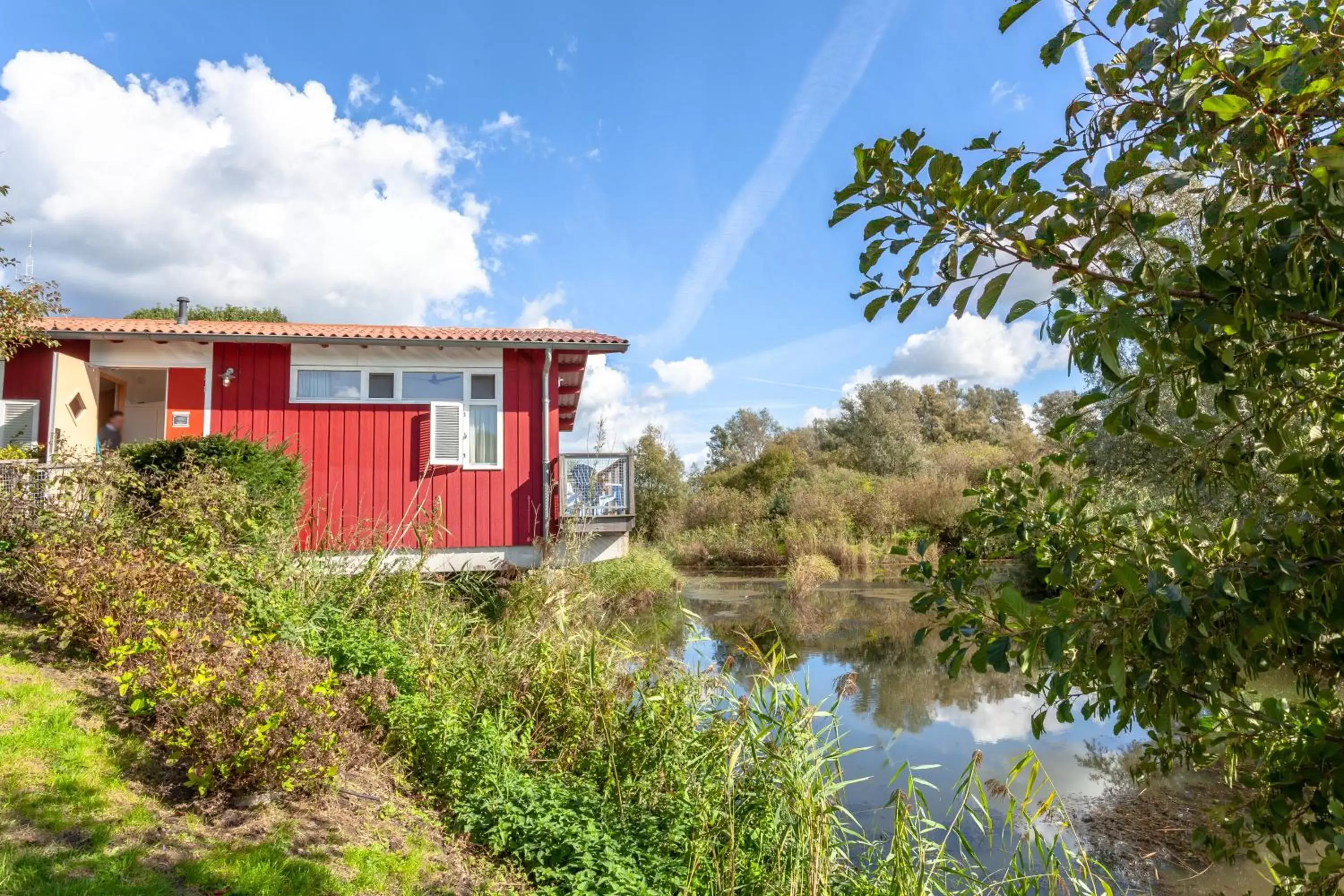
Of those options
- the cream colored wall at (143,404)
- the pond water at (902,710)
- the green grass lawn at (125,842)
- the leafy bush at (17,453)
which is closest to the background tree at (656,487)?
the pond water at (902,710)

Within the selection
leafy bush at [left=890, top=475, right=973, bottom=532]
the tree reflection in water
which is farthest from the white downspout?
leafy bush at [left=890, top=475, right=973, bottom=532]

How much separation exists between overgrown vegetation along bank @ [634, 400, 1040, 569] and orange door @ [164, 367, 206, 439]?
1323 cm

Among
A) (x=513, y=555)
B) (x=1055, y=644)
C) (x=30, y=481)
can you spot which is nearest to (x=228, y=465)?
(x=30, y=481)

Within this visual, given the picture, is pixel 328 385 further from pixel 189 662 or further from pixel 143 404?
pixel 189 662

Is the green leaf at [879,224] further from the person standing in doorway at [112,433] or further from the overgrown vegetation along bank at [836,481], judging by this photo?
the overgrown vegetation along bank at [836,481]

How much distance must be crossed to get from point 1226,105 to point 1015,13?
40cm

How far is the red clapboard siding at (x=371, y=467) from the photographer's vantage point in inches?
403

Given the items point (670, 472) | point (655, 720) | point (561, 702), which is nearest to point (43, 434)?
point (561, 702)

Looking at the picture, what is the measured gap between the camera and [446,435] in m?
10.4

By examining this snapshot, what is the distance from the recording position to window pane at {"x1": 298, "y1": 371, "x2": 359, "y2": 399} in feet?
34.4

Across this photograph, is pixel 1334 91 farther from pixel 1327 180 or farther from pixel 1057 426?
pixel 1057 426

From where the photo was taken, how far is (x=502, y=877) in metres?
4.07

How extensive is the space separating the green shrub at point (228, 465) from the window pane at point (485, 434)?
2.54 meters

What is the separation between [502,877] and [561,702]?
1.59 m
